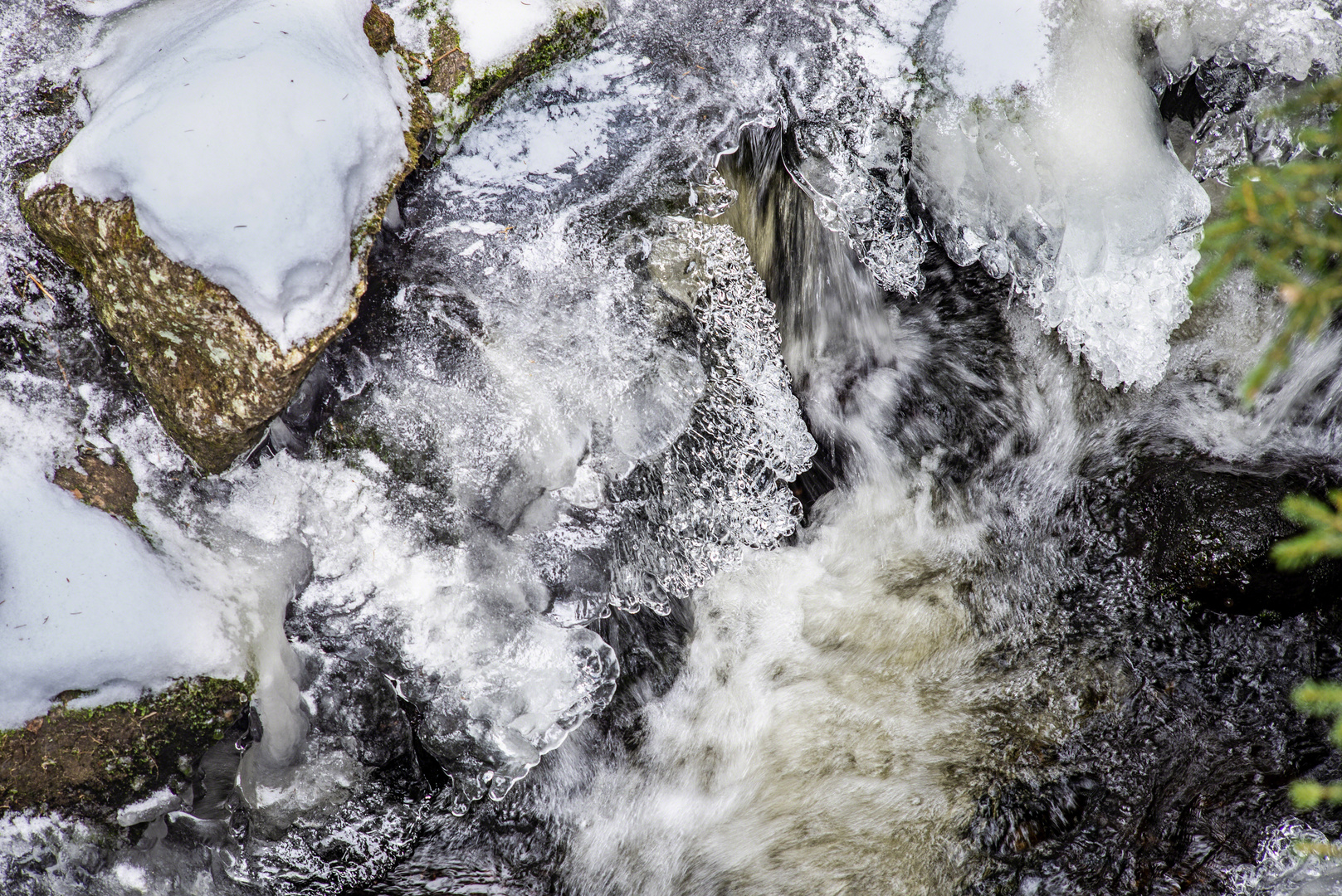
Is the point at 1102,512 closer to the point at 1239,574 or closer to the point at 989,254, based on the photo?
the point at 1239,574

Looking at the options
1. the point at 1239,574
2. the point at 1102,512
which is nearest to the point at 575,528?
the point at 1102,512

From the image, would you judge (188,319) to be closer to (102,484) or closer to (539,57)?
(102,484)

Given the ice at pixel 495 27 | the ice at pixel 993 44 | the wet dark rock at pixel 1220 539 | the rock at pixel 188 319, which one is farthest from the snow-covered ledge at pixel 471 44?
the wet dark rock at pixel 1220 539

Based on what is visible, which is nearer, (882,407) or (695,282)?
(695,282)

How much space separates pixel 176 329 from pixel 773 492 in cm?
224

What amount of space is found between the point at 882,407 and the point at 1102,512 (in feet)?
3.47

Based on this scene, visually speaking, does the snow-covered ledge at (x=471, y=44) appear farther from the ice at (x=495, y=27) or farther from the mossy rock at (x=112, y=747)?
the mossy rock at (x=112, y=747)

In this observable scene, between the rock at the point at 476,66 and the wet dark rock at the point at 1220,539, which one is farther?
the wet dark rock at the point at 1220,539

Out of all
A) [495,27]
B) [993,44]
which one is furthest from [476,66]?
[993,44]

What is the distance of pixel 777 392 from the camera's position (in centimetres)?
304

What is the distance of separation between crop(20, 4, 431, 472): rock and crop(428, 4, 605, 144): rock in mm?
101

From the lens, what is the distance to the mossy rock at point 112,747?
283 cm

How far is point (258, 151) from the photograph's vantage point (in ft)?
7.53

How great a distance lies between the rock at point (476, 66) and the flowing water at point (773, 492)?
8cm
